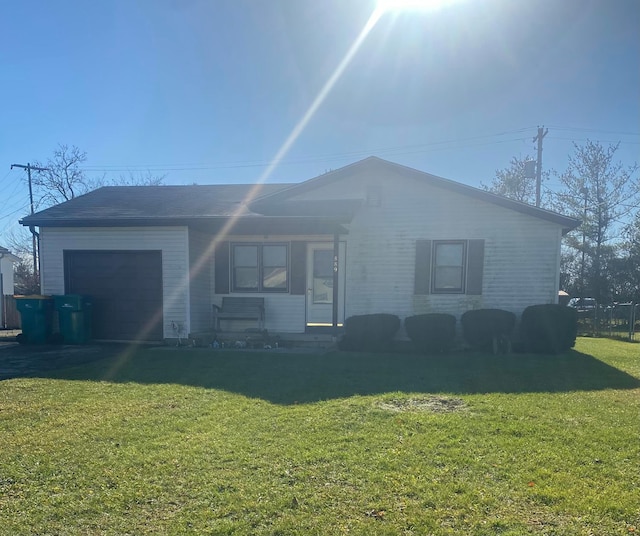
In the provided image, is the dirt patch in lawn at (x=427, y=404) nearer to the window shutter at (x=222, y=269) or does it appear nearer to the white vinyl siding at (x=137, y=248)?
the white vinyl siding at (x=137, y=248)

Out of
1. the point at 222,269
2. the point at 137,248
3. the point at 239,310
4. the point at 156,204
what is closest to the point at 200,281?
the point at 222,269

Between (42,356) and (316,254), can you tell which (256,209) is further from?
(42,356)

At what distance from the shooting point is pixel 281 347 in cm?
1034

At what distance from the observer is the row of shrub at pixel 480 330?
372 inches

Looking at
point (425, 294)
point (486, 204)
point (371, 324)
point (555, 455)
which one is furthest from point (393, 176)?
point (555, 455)

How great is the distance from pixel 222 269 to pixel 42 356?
4526 mm

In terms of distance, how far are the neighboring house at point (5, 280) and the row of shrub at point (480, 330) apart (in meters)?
16.4

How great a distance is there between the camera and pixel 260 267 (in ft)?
37.9

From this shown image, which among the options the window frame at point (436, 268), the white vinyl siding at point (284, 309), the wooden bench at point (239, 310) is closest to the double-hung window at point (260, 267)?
the white vinyl siding at point (284, 309)

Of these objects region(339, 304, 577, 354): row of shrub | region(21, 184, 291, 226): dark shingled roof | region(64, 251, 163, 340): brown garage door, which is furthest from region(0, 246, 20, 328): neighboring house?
region(339, 304, 577, 354): row of shrub

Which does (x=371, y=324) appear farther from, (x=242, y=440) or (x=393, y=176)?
(x=242, y=440)

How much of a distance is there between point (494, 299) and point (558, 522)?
26.9 feet

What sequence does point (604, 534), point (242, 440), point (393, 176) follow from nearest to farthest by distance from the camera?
point (604, 534) < point (242, 440) < point (393, 176)

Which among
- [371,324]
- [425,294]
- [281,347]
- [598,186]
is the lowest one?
[281,347]
